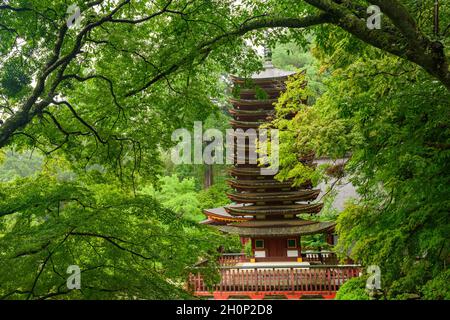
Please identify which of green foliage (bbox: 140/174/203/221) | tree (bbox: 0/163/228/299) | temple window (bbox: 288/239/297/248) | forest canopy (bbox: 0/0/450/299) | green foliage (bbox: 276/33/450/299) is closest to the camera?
tree (bbox: 0/163/228/299)

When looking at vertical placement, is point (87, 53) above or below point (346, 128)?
above

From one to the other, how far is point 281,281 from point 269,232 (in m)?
1.86

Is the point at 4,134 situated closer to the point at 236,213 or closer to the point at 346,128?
the point at 346,128

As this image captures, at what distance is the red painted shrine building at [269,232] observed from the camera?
1182 cm

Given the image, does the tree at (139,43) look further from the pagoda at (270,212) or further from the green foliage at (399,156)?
the pagoda at (270,212)

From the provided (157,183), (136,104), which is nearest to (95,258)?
(136,104)

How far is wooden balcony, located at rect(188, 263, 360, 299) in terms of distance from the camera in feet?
38.1

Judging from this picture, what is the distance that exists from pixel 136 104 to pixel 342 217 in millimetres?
4158

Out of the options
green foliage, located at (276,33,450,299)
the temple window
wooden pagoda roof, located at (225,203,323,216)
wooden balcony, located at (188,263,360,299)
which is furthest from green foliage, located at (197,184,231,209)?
green foliage, located at (276,33,450,299)

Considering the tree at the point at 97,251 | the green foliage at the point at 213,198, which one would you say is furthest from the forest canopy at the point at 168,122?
the green foliage at the point at 213,198

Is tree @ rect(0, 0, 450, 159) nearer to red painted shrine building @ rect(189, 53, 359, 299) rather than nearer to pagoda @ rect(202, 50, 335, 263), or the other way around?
red painted shrine building @ rect(189, 53, 359, 299)

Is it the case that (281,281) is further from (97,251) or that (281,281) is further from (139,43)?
(97,251)

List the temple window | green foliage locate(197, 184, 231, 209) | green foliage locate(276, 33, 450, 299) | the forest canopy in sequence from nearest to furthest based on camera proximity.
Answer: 1. the forest canopy
2. green foliage locate(276, 33, 450, 299)
3. the temple window
4. green foliage locate(197, 184, 231, 209)

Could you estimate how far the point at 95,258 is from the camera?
349cm
